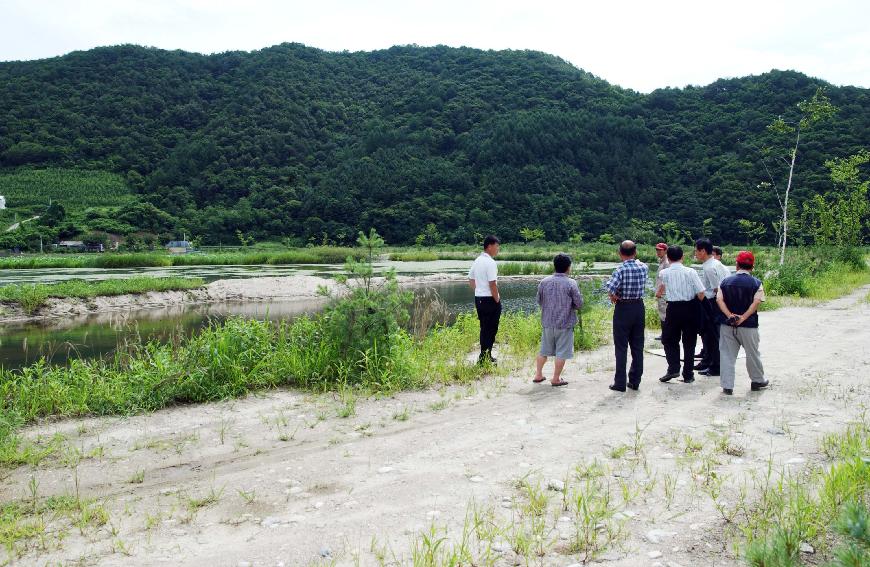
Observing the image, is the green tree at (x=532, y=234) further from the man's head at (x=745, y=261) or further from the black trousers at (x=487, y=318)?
the man's head at (x=745, y=261)

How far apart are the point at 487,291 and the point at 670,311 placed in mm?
2556

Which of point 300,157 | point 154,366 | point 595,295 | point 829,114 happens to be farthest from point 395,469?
point 300,157

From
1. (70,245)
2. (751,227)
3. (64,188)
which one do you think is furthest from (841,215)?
(64,188)

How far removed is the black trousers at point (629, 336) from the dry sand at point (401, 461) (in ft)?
0.85

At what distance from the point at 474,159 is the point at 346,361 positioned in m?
85.6

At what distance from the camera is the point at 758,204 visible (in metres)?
65.2

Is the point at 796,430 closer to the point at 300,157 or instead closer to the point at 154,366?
the point at 154,366

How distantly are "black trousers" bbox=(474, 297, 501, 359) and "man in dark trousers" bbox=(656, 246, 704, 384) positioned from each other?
2.41 meters

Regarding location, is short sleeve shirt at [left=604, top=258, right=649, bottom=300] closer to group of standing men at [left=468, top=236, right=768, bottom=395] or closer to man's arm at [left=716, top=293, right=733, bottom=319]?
group of standing men at [left=468, top=236, right=768, bottom=395]

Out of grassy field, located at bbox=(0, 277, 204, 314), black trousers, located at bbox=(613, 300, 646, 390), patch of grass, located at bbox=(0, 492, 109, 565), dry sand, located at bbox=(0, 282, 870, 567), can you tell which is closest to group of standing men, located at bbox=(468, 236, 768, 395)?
black trousers, located at bbox=(613, 300, 646, 390)

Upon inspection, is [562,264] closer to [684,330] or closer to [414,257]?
[684,330]

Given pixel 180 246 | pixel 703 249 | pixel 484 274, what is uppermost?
pixel 703 249

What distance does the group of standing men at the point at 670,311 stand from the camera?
704 centimetres

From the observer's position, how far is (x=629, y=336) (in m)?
7.29
